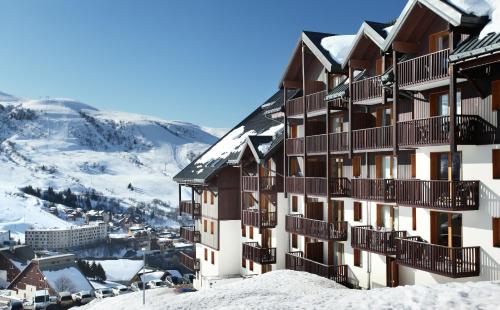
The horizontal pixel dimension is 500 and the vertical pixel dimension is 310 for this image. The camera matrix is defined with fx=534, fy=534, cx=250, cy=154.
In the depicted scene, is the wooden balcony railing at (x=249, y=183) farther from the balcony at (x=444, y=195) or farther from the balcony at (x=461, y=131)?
the balcony at (x=461, y=131)

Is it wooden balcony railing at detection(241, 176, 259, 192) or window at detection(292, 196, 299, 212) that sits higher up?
wooden balcony railing at detection(241, 176, 259, 192)

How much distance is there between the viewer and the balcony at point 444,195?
1912 centimetres

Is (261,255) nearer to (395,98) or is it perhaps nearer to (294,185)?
(294,185)

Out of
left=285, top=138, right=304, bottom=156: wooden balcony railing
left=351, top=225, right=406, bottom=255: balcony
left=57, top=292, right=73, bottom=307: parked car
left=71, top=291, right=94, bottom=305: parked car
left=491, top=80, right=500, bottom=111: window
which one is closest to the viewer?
left=491, top=80, right=500, bottom=111: window

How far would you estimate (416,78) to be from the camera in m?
20.9

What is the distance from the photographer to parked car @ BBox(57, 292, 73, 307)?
3303 inches

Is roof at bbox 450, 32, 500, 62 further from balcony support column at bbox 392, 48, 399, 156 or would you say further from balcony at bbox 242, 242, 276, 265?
balcony at bbox 242, 242, 276, 265

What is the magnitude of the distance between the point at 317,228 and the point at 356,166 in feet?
13.5

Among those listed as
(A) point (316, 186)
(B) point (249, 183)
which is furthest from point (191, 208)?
(A) point (316, 186)

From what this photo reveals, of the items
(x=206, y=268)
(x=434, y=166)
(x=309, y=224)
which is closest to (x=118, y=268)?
(x=206, y=268)

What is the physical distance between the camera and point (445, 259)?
19578mm

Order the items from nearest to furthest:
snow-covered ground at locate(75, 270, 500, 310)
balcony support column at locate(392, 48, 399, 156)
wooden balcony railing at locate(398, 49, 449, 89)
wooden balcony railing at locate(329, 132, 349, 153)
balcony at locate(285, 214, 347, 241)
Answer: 1. snow-covered ground at locate(75, 270, 500, 310)
2. wooden balcony railing at locate(398, 49, 449, 89)
3. balcony support column at locate(392, 48, 399, 156)
4. wooden balcony railing at locate(329, 132, 349, 153)
5. balcony at locate(285, 214, 347, 241)

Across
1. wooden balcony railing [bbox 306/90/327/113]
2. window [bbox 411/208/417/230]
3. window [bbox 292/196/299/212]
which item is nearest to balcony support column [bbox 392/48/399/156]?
window [bbox 411/208/417/230]

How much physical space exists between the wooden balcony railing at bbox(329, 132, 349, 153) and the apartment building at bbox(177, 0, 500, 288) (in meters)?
0.10
